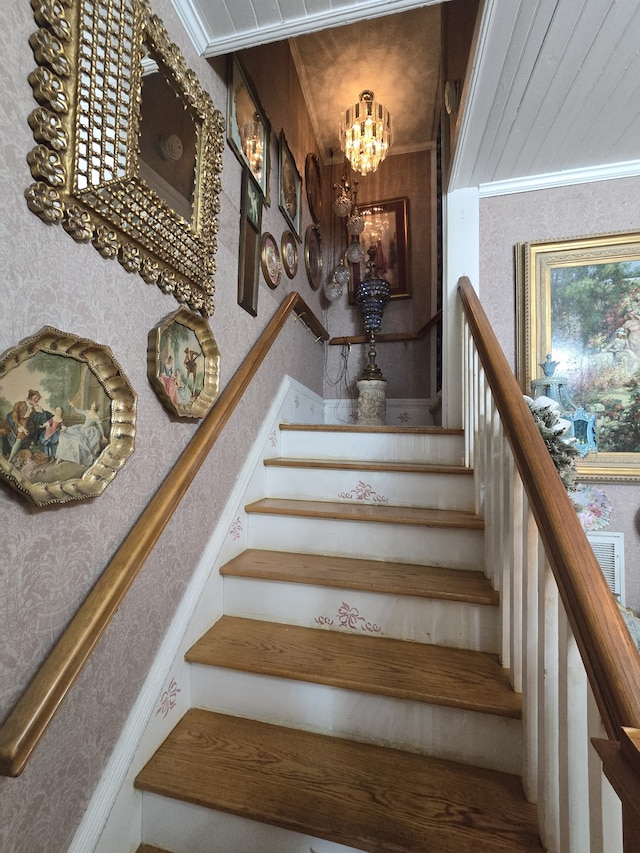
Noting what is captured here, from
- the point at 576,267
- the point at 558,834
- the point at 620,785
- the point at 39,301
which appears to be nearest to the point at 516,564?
the point at 558,834

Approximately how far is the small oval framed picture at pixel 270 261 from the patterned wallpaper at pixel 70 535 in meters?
0.72

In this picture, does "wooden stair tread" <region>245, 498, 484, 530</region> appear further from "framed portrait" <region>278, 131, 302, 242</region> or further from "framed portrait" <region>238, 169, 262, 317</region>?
"framed portrait" <region>278, 131, 302, 242</region>

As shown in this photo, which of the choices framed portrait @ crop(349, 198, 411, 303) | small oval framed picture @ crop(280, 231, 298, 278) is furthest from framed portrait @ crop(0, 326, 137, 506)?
framed portrait @ crop(349, 198, 411, 303)

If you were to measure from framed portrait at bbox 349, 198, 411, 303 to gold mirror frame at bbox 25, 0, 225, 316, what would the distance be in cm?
231

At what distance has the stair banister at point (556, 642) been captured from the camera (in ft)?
1.54

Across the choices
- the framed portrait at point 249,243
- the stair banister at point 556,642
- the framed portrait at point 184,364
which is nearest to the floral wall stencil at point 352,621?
the stair banister at point 556,642

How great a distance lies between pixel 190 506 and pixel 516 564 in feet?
3.14

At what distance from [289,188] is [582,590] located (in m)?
2.46

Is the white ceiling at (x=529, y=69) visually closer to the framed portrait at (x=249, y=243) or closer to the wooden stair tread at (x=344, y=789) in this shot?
the framed portrait at (x=249, y=243)

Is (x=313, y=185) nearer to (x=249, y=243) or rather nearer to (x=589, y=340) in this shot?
(x=249, y=243)

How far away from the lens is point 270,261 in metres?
1.96

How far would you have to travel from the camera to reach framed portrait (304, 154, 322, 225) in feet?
9.06

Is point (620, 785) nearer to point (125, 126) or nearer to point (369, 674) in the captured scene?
point (369, 674)

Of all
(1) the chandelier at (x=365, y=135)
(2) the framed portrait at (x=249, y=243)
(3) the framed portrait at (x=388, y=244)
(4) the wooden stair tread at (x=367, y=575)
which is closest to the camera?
(4) the wooden stair tread at (x=367, y=575)
